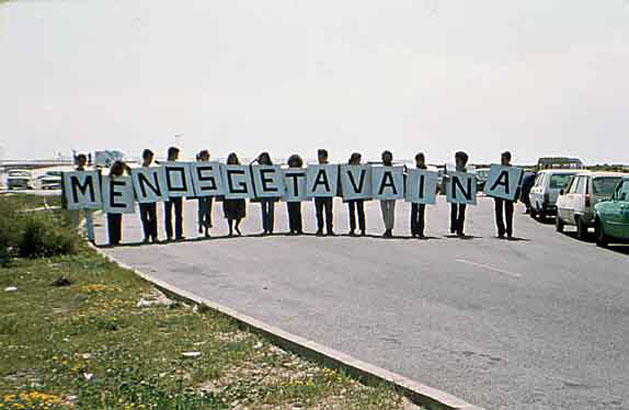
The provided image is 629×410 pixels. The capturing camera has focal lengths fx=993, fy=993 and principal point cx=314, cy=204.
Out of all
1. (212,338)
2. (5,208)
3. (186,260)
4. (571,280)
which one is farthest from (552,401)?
(5,208)

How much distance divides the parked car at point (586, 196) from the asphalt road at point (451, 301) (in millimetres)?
1472

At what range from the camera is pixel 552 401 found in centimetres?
780

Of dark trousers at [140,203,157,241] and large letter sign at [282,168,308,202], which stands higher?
large letter sign at [282,168,308,202]

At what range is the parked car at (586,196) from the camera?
2534cm

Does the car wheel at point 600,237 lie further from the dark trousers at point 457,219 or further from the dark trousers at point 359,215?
the dark trousers at point 359,215

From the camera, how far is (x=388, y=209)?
25.4 meters

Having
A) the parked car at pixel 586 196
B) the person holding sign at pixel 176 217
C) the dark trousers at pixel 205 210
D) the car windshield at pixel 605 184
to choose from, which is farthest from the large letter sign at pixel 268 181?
the car windshield at pixel 605 184

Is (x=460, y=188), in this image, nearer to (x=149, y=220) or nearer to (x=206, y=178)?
(x=206, y=178)

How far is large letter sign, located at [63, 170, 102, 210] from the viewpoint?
23328 millimetres

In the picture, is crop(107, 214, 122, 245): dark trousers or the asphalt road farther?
crop(107, 214, 122, 245): dark trousers

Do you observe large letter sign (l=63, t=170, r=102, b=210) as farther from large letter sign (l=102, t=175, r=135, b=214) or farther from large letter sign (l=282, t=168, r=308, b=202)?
large letter sign (l=282, t=168, r=308, b=202)

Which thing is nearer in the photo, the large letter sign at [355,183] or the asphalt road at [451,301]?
the asphalt road at [451,301]

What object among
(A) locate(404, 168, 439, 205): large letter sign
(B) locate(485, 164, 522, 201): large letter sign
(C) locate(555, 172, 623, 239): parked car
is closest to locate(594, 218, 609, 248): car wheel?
(C) locate(555, 172, 623, 239): parked car

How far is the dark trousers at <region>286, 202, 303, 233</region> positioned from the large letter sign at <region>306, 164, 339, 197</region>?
49 cm
